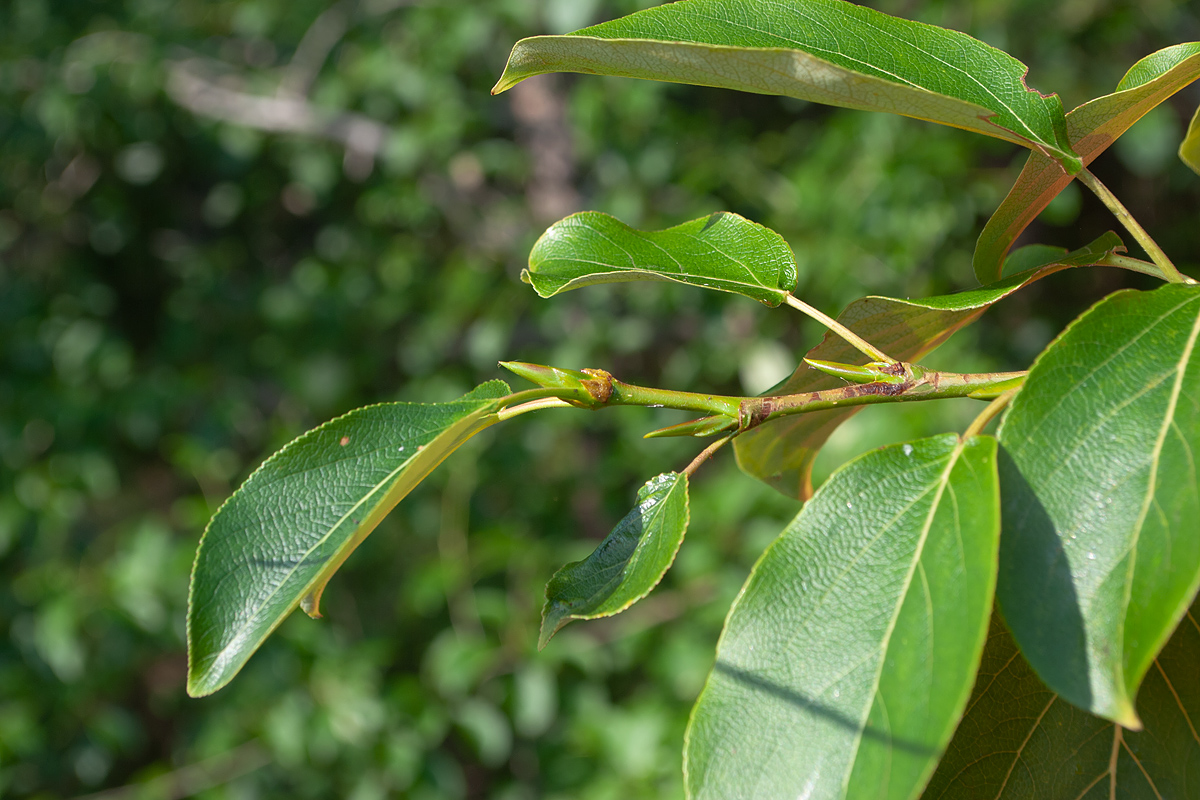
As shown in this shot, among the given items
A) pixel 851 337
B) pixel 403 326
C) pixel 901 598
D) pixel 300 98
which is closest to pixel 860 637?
pixel 901 598

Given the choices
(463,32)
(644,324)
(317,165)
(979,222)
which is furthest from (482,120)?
(979,222)

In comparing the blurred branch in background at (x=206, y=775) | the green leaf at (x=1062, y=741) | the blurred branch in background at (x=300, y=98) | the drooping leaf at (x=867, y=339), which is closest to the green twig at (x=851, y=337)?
the drooping leaf at (x=867, y=339)

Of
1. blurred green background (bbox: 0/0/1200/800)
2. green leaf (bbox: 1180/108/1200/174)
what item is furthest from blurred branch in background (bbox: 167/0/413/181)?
green leaf (bbox: 1180/108/1200/174)

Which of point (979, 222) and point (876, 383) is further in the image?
point (979, 222)

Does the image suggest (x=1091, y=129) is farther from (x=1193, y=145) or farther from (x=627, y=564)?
(x=627, y=564)

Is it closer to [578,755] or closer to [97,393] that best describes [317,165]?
[97,393]

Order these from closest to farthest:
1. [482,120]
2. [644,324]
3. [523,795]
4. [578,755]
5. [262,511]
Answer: [262,511]
[578,755]
[523,795]
[644,324]
[482,120]
